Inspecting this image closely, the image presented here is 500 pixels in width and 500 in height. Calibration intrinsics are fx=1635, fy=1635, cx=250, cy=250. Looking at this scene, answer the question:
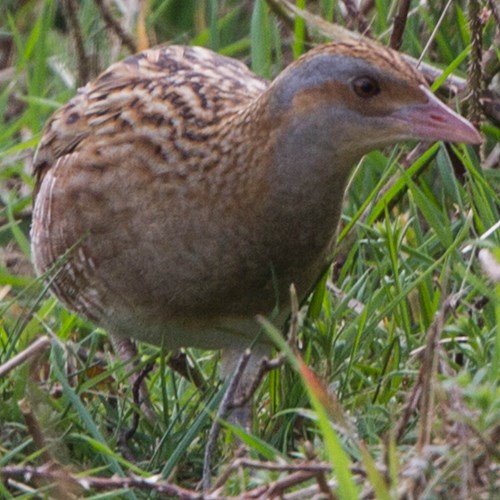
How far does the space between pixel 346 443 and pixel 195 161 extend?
2.92 ft

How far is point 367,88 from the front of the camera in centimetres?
373

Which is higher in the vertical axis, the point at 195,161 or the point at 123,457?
the point at 195,161

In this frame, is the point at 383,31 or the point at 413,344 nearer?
the point at 413,344

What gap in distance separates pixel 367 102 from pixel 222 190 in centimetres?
43

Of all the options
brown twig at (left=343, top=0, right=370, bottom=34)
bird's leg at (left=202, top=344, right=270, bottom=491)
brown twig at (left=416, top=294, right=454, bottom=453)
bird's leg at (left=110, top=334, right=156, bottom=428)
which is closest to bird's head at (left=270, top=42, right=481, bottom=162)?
bird's leg at (left=202, top=344, right=270, bottom=491)

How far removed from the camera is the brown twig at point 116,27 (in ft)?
18.3

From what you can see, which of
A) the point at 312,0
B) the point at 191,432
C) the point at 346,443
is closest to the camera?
the point at 346,443

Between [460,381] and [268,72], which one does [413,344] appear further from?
[268,72]

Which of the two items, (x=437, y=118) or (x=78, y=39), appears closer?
(x=437, y=118)

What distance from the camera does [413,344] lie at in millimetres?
4062

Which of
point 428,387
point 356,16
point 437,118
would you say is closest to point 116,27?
point 356,16

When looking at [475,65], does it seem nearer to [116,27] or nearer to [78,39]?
[116,27]

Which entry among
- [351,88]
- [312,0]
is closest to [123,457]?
[351,88]

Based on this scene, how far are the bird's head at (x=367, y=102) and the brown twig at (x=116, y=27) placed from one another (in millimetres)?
1911
